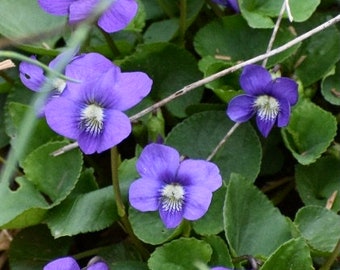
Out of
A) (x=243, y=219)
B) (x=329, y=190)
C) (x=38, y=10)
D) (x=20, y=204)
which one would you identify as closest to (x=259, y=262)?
(x=243, y=219)

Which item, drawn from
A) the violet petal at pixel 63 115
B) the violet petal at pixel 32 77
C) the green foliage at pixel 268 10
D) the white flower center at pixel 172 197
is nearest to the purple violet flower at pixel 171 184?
the white flower center at pixel 172 197

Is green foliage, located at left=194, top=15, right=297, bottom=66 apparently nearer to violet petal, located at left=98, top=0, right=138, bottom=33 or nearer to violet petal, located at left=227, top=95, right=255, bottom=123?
violet petal, located at left=227, top=95, right=255, bottom=123

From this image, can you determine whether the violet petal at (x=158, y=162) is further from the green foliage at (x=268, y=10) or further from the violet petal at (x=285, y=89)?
the green foliage at (x=268, y=10)

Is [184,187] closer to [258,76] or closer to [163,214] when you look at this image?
[163,214]

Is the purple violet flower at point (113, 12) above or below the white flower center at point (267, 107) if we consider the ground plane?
above

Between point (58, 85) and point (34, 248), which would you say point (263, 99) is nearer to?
point (58, 85)

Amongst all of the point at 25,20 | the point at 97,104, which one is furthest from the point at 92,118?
the point at 25,20
